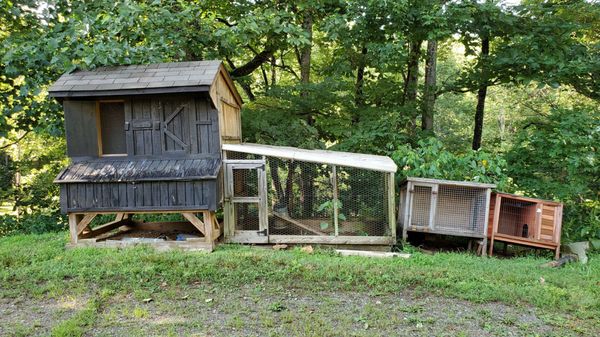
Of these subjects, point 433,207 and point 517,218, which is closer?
point 433,207

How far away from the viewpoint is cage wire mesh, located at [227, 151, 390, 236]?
24.4ft

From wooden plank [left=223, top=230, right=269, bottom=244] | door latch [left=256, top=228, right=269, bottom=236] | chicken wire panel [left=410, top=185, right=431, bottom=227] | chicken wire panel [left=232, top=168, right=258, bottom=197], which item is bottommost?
wooden plank [left=223, top=230, right=269, bottom=244]

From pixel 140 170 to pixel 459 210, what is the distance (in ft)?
19.6

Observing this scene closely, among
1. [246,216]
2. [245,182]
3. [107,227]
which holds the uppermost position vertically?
[245,182]

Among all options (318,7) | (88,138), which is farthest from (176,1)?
(88,138)

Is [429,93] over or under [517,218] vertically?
over

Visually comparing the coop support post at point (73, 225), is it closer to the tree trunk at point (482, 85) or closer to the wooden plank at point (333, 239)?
the wooden plank at point (333, 239)

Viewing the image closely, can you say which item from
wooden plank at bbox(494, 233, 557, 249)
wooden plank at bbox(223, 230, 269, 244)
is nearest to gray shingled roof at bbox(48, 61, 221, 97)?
wooden plank at bbox(223, 230, 269, 244)

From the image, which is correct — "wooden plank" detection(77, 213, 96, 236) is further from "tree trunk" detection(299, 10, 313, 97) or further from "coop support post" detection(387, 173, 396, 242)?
"tree trunk" detection(299, 10, 313, 97)

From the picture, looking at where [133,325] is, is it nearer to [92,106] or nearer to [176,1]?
[92,106]

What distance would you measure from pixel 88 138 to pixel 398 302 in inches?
236

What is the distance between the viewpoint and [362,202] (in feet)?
24.7

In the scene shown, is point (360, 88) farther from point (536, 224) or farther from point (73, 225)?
point (73, 225)

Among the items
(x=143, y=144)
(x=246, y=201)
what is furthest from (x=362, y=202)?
(x=143, y=144)
